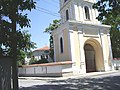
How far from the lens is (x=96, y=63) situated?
30297mm

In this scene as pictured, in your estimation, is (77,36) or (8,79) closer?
(8,79)

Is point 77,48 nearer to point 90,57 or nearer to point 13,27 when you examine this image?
point 90,57

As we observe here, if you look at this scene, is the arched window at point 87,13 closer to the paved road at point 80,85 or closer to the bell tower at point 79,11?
the bell tower at point 79,11

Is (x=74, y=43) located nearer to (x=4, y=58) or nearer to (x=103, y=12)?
(x=103, y=12)

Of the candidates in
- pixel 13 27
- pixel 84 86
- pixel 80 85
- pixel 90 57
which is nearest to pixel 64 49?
pixel 90 57

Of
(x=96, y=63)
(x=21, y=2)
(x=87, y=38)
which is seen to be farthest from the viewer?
(x=96, y=63)

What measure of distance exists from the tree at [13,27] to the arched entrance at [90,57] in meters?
21.2

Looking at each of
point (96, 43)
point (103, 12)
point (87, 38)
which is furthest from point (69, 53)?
point (103, 12)

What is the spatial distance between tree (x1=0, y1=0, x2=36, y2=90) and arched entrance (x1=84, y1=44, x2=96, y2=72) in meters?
21.2

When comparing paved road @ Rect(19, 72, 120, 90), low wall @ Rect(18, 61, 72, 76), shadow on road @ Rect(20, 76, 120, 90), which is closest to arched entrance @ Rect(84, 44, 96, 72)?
low wall @ Rect(18, 61, 72, 76)

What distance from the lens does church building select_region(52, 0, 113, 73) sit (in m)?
26.5

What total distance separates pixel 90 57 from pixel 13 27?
2239 cm

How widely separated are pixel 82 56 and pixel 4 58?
1815cm

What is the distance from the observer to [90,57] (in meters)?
30.8
